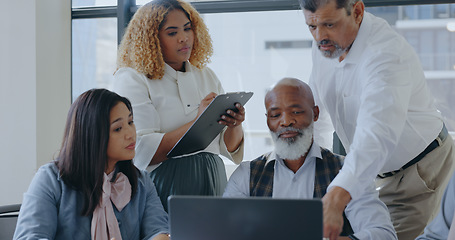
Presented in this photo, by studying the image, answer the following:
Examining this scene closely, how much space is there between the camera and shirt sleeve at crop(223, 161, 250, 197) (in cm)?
215

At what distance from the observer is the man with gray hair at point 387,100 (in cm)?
181

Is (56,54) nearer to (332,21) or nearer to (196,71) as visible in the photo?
(196,71)

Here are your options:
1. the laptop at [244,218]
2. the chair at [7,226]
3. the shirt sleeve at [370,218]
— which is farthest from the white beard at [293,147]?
the chair at [7,226]

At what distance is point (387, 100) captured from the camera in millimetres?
1772

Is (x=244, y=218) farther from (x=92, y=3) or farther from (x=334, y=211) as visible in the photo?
(x=92, y=3)

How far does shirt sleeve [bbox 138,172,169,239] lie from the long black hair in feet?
0.69

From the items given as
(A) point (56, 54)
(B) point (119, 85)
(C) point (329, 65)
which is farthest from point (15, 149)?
(C) point (329, 65)

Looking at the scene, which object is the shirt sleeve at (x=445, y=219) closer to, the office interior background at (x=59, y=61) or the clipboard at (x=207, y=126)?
the clipboard at (x=207, y=126)

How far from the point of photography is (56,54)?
12.6 feet

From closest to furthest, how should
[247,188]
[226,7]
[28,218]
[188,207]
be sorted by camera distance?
[188,207]
[28,218]
[247,188]
[226,7]

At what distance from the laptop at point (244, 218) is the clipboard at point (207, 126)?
71 centimetres

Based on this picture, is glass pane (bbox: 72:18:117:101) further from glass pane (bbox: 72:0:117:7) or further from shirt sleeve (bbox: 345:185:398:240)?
shirt sleeve (bbox: 345:185:398:240)

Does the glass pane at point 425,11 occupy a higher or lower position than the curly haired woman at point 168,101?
higher

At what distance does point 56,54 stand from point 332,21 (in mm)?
2445
